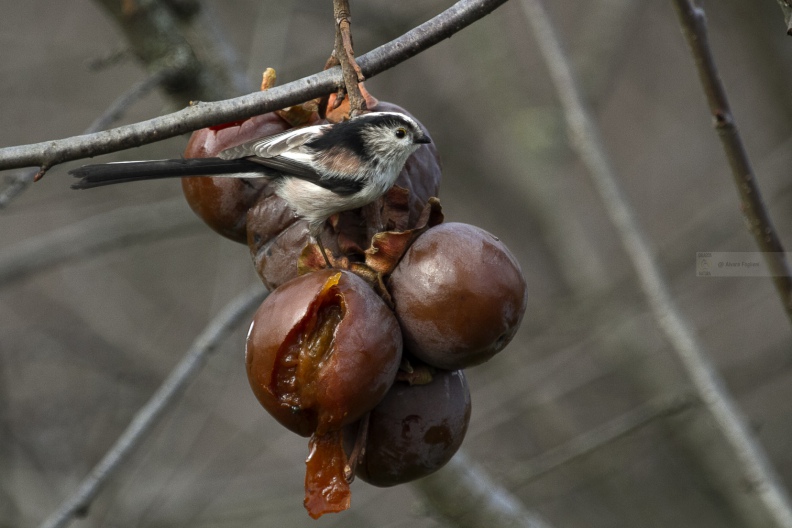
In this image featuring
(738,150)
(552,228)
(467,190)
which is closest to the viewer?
(738,150)

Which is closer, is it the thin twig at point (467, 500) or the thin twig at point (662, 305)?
the thin twig at point (662, 305)

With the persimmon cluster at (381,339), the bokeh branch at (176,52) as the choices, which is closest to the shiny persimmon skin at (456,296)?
the persimmon cluster at (381,339)

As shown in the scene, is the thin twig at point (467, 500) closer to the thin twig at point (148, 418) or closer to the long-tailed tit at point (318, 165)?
the thin twig at point (148, 418)

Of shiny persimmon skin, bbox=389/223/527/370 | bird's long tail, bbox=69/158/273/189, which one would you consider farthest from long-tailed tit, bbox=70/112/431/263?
shiny persimmon skin, bbox=389/223/527/370

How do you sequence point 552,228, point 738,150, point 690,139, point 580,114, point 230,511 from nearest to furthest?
1. point 738,150
2. point 580,114
3. point 230,511
4. point 552,228
5. point 690,139

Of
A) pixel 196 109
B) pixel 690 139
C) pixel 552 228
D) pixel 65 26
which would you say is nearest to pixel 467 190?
pixel 552 228

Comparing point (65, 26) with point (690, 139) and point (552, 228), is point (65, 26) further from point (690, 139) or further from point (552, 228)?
point (690, 139)

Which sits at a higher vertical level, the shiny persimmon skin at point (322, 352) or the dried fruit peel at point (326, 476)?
the shiny persimmon skin at point (322, 352)

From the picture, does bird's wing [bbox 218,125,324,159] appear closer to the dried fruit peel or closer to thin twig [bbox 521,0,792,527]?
the dried fruit peel
